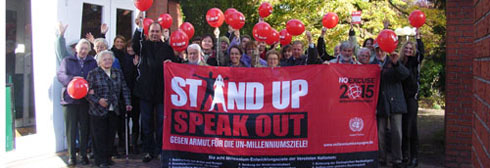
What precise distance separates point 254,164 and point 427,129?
7.53 meters

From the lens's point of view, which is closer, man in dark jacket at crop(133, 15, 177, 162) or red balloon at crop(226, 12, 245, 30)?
man in dark jacket at crop(133, 15, 177, 162)

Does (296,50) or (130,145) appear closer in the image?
(296,50)

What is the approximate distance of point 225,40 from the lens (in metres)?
7.59

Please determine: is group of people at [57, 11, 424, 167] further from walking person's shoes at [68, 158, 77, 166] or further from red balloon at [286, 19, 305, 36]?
red balloon at [286, 19, 305, 36]

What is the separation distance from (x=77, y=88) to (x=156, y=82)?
119 centimetres

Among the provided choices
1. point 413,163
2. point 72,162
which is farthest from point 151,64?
point 413,163

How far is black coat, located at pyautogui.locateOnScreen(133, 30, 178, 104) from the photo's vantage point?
691 centimetres

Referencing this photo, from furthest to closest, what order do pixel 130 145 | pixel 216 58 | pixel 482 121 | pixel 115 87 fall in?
pixel 130 145 < pixel 216 58 < pixel 115 87 < pixel 482 121

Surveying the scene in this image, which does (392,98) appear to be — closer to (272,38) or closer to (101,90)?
(272,38)

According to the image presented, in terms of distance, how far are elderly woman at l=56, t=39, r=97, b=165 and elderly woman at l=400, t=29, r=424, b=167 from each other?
15.7 feet

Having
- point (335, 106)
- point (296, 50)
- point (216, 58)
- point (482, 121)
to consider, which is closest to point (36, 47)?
point (216, 58)

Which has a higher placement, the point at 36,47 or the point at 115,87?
the point at 36,47

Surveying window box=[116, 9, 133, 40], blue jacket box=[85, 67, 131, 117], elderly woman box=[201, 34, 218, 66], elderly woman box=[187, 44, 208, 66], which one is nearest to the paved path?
blue jacket box=[85, 67, 131, 117]

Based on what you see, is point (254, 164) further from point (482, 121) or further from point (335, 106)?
point (482, 121)
